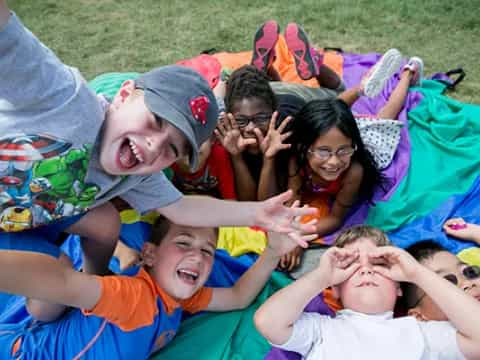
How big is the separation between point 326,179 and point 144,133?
1.19 meters

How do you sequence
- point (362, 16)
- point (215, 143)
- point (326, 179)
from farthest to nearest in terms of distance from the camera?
point (362, 16), point (215, 143), point (326, 179)

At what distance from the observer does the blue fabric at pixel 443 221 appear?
2098 millimetres

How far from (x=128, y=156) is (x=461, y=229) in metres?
1.58

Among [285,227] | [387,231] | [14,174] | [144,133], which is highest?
[144,133]

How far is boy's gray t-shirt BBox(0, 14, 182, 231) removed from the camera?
1.15 m

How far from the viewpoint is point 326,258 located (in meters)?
1.61

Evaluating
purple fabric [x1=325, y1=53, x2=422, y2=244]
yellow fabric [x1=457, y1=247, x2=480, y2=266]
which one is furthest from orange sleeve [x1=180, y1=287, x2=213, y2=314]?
yellow fabric [x1=457, y1=247, x2=480, y2=266]

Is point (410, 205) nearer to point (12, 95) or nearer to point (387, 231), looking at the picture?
Answer: point (387, 231)

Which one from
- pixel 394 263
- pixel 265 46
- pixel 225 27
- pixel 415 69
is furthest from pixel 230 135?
pixel 225 27

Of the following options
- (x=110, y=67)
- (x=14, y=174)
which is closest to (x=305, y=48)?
(x=110, y=67)

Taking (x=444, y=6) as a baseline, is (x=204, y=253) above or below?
below

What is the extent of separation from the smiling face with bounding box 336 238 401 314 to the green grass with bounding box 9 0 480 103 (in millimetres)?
2407

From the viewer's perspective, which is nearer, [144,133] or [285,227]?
[144,133]

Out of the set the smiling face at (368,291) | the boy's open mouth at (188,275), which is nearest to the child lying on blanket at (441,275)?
the smiling face at (368,291)
